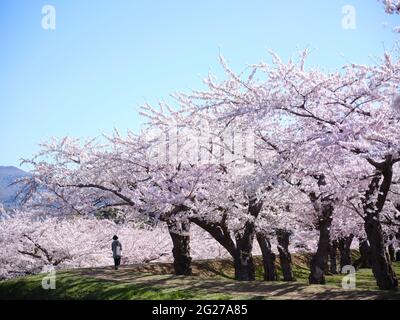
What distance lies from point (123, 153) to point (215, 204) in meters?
4.50

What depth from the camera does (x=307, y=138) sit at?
11.5 meters

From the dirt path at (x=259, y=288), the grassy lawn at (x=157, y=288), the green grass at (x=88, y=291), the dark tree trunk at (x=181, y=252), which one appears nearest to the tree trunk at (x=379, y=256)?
the grassy lawn at (x=157, y=288)

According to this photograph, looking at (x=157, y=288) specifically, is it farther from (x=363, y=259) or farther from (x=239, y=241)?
(x=363, y=259)

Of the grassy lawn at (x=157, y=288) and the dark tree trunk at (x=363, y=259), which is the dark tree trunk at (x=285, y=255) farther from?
the dark tree trunk at (x=363, y=259)

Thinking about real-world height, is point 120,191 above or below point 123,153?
below

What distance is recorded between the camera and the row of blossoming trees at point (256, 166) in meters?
11.3

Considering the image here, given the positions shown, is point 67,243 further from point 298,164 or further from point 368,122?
point 368,122

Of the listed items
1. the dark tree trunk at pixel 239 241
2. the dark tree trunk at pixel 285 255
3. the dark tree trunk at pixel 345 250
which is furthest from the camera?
the dark tree trunk at pixel 345 250

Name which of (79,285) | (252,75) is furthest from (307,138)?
(79,285)

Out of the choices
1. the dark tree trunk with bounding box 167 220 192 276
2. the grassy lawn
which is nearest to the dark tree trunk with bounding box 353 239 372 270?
the dark tree trunk with bounding box 167 220 192 276

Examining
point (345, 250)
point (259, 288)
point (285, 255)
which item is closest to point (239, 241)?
point (259, 288)

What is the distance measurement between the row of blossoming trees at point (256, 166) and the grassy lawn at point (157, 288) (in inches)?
92.7

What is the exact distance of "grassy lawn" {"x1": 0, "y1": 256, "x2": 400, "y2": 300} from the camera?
11.8m

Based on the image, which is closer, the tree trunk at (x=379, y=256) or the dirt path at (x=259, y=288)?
the dirt path at (x=259, y=288)
